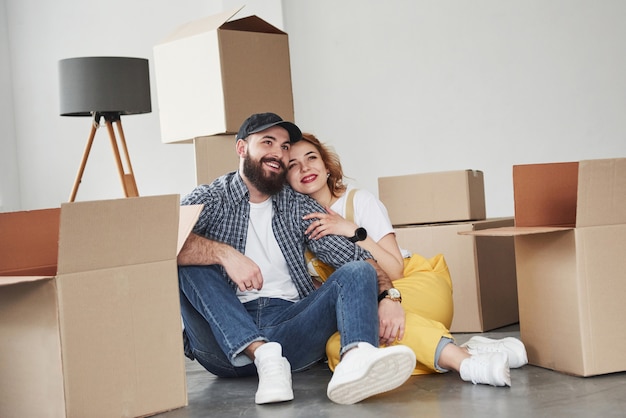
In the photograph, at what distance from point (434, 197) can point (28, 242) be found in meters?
1.54

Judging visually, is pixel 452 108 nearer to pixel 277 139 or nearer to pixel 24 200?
pixel 277 139

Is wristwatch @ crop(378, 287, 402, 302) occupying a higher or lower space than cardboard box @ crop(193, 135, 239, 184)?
lower

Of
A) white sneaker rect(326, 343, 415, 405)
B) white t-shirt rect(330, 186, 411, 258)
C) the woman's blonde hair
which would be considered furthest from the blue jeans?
the woman's blonde hair

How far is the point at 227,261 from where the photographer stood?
2.12 metres

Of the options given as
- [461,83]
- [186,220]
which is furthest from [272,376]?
[461,83]

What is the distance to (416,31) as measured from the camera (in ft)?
13.8

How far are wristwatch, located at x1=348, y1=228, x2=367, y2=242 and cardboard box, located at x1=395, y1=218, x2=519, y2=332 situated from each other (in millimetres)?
719

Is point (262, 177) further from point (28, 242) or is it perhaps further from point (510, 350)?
point (510, 350)

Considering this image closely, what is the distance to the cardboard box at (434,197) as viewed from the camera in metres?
2.96

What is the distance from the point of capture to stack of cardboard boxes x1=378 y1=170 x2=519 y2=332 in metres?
2.87

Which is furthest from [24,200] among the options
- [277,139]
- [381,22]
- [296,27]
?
[277,139]

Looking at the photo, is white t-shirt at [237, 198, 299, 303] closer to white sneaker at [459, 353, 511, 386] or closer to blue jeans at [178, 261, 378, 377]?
blue jeans at [178, 261, 378, 377]

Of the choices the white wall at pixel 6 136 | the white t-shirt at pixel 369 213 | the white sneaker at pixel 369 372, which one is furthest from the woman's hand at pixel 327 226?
the white wall at pixel 6 136

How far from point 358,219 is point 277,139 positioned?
35 centimetres
